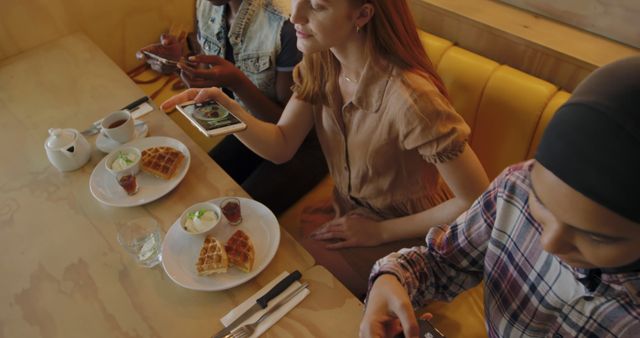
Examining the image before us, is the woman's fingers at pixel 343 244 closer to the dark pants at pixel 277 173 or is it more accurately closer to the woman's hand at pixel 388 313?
the dark pants at pixel 277 173

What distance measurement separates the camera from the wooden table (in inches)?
36.6

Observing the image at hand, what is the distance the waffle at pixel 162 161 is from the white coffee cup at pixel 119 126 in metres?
0.09

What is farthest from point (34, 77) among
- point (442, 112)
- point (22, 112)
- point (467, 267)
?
point (467, 267)

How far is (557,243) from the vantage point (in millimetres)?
589

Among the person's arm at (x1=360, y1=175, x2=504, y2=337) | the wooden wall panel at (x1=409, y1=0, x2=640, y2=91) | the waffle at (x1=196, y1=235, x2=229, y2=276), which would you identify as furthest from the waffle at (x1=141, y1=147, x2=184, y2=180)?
the wooden wall panel at (x1=409, y1=0, x2=640, y2=91)

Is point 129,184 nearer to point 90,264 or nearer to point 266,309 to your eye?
point 90,264

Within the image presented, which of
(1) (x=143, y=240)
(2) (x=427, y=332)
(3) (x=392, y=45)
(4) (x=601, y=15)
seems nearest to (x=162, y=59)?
(1) (x=143, y=240)

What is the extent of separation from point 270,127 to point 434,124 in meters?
0.55

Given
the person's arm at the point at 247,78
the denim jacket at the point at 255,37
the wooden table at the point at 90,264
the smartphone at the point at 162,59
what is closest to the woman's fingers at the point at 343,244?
the wooden table at the point at 90,264

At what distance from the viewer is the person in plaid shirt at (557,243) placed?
0.49 metres

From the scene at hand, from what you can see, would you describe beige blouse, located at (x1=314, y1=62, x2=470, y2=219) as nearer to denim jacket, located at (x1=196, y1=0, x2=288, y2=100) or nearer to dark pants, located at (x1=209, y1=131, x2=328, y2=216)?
dark pants, located at (x1=209, y1=131, x2=328, y2=216)

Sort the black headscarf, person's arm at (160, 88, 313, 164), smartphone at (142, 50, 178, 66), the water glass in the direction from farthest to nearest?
→ smartphone at (142, 50, 178, 66) < person's arm at (160, 88, 313, 164) < the water glass < the black headscarf

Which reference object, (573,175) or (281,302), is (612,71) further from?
(281,302)

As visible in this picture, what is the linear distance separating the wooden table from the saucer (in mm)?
23
